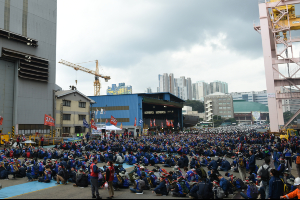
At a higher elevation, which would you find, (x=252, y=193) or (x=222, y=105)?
(x=222, y=105)

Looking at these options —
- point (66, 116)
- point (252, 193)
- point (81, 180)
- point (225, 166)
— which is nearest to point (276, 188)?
point (252, 193)

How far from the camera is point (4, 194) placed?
10.3 metres

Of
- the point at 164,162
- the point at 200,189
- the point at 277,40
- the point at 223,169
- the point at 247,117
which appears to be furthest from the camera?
the point at 247,117

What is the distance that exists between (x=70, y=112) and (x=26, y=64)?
12309mm

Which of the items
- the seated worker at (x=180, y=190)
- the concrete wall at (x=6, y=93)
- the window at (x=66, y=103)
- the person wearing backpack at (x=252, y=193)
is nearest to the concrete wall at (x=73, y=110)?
the window at (x=66, y=103)

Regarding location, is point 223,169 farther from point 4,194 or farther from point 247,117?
point 247,117

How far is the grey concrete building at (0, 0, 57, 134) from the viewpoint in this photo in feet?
118

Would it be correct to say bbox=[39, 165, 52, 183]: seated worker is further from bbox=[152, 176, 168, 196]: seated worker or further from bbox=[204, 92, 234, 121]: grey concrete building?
bbox=[204, 92, 234, 121]: grey concrete building

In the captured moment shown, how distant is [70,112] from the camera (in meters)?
45.4

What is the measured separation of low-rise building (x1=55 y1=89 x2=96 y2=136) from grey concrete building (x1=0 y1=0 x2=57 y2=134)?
73.5 inches

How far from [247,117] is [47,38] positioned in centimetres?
18744

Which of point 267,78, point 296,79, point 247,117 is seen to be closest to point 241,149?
point 267,78

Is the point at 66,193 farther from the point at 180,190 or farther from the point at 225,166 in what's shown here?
the point at 225,166

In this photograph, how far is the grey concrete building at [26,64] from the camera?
118 ft
